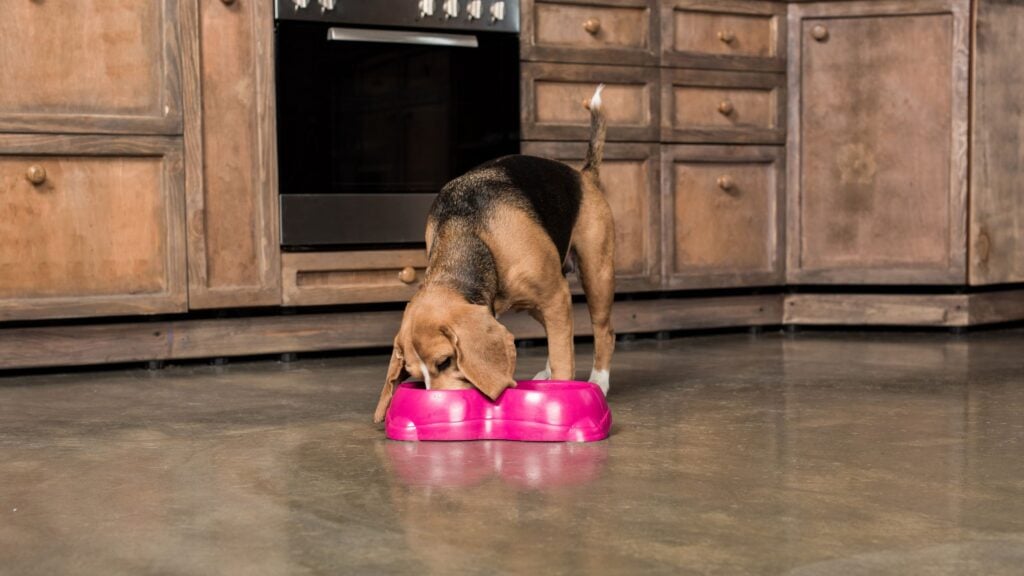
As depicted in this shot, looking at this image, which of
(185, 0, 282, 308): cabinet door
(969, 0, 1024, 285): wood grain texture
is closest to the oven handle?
(185, 0, 282, 308): cabinet door

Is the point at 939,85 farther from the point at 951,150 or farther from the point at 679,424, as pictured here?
the point at 679,424

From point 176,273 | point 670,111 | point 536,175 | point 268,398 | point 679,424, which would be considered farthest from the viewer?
point 670,111

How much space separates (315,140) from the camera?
4.45 m

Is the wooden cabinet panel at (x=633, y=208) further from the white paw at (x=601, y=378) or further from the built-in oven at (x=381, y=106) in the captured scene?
the white paw at (x=601, y=378)

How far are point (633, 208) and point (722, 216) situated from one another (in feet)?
1.49

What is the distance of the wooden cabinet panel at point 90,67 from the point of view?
4055 mm

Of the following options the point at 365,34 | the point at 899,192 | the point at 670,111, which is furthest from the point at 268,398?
the point at 899,192

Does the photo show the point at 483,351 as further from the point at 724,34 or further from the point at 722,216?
the point at 724,34

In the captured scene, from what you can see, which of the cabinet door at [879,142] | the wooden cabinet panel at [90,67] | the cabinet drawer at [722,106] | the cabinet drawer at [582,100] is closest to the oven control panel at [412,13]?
the cabinet drawer at [582,100]

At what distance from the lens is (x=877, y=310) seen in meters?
5.35

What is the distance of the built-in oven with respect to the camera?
14.5ft

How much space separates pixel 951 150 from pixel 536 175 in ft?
8.26

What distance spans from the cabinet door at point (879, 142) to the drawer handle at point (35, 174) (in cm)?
309

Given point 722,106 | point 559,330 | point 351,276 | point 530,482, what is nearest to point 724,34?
point 722,106
